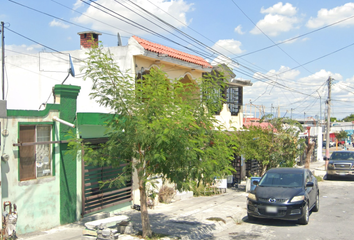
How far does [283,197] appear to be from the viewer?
10.3 metres

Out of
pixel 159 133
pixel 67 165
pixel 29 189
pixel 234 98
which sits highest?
pixel 234 98

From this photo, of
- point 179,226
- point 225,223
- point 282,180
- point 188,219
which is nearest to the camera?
point 179,226

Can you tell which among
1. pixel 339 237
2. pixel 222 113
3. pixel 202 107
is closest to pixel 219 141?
pixel 202 107

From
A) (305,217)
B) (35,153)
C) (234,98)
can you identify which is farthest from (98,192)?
(234,98)

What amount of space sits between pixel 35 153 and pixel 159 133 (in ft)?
12.7

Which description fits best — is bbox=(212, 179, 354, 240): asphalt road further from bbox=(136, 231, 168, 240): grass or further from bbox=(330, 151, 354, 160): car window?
bbox=(330, 151, 354, 160): car window

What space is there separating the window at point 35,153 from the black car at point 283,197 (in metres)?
6.06

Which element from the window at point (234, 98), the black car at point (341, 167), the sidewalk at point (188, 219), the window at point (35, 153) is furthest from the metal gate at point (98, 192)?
the black car at point (341, 167)

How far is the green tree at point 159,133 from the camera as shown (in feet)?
24.3

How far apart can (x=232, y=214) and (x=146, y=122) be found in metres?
5.74

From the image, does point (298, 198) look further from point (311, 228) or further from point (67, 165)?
point (67, 165)

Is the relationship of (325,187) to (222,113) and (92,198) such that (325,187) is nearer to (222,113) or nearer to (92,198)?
(222,113)

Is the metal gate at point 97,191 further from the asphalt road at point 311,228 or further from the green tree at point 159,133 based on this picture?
the asphalt road at point 311,228

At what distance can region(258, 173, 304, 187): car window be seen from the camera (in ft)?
36.8
